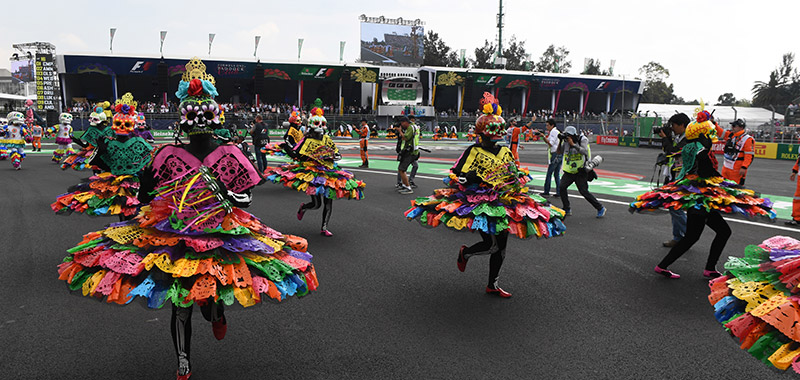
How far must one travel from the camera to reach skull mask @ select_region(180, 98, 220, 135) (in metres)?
3.78

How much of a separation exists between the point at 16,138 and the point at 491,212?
730 inches

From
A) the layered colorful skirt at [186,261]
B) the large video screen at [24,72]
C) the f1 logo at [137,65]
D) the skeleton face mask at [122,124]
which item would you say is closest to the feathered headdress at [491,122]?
the layered colorful skirt at [186,261]

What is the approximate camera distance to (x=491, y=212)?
5.00 m

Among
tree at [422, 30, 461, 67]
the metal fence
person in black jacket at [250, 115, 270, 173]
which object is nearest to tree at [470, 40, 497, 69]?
tree at [422, 30, 461, 67]

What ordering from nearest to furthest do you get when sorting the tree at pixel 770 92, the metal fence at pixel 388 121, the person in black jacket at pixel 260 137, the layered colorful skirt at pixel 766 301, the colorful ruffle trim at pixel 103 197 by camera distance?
the layered colorful skirt at pixel 766 301 → the colorful ruffle trim at pixel 103 197 → the person in black jacket at pixel 260 137 → the metal fence at pixel 388 121 → the tree at pixel 770 92

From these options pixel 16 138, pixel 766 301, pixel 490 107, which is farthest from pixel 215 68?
pixel 766 301

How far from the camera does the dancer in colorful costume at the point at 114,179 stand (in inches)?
257

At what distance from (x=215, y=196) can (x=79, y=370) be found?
5.93 ft

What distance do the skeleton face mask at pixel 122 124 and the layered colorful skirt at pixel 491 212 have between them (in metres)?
4.18

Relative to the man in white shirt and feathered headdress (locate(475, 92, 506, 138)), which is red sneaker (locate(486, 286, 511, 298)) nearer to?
feathered headdress (locate(475, 92, 506, 138))

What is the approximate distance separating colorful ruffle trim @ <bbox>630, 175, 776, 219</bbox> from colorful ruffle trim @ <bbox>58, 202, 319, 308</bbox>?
4498 mm

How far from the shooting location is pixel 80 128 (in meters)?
32.2

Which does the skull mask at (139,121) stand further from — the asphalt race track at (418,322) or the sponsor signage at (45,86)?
the sponsor signage at (45,86)

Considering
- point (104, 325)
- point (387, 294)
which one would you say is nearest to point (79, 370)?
point (104, 325)
